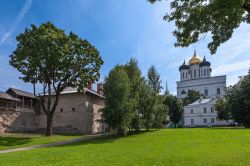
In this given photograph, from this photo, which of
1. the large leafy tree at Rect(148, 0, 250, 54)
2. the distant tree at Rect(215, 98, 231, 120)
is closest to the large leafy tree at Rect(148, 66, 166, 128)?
the distant tree at Rect(215, 98, 231, 120)

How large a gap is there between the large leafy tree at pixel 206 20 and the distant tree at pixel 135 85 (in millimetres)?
26437

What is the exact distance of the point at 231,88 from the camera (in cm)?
5928

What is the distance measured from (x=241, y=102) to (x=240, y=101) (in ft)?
Answer: 0.83

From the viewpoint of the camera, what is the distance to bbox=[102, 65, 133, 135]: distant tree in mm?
35219

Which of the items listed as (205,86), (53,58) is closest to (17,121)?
(53,58)

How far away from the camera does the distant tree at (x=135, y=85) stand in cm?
3927

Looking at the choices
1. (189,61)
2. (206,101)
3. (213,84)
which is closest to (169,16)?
(206,101)

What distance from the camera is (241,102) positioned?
53562 millimetres

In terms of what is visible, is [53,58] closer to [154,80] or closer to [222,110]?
[154,80]

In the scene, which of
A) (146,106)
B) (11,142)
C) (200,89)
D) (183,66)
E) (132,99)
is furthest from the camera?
(183,66)

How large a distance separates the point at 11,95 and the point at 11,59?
486 inches

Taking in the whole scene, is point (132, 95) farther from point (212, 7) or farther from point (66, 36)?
point (212, 7)

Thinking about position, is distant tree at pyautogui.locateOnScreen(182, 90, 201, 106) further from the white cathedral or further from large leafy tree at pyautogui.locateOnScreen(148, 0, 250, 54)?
large leafy tree at pyautogui.locateOnScreen(148, 0, 250, 54)

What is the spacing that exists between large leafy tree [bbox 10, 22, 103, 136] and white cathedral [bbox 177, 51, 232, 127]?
5429 cm
